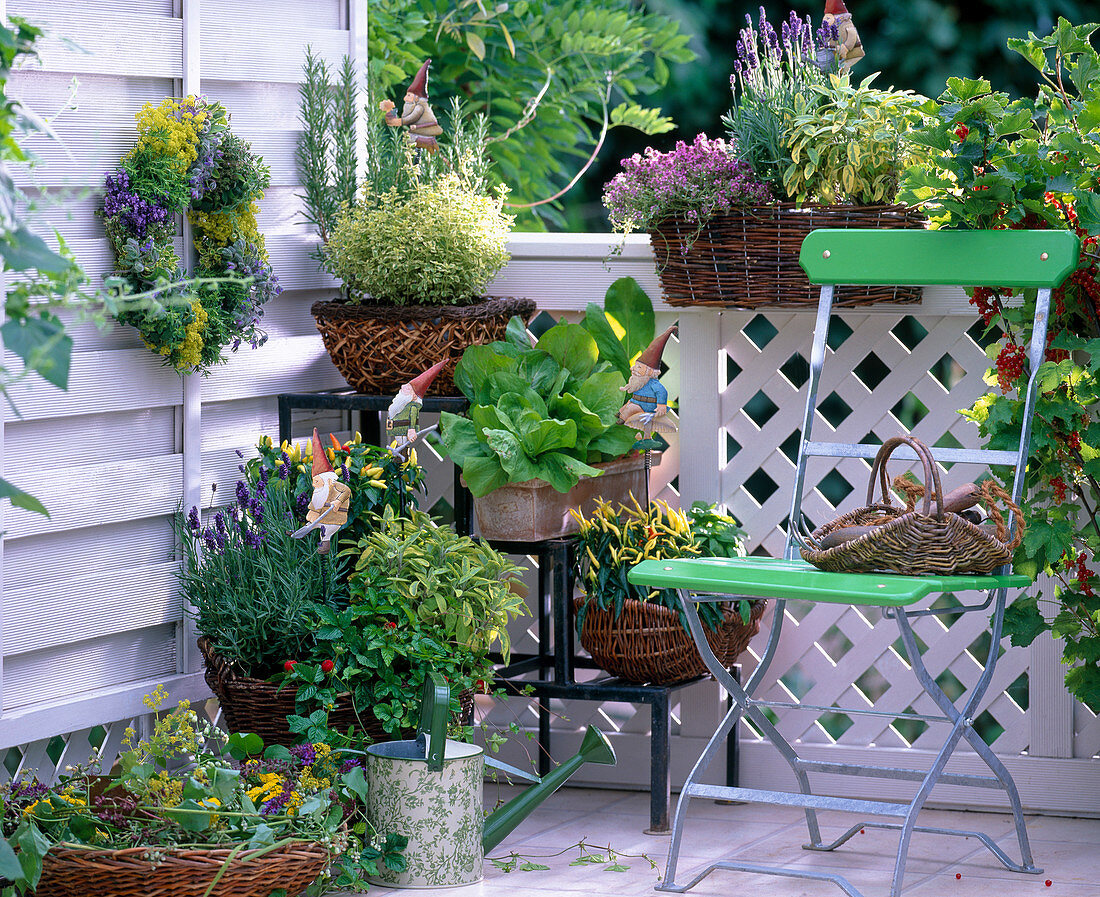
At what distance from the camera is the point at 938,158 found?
2949mm

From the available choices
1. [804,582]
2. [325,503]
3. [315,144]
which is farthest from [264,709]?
[315,144]

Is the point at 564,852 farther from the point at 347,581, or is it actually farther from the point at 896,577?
the point at 896,577

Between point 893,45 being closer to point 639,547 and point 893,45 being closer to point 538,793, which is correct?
point 639,547

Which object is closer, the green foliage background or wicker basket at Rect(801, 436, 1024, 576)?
wicker basket at Rect(801, 436, 1024, 576)

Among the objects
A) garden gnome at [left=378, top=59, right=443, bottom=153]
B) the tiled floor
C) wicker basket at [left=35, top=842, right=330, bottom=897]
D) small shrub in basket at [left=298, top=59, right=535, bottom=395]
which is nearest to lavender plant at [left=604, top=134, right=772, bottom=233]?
small shrub in basket at [left=298, top=59, right=535, bottom=395]

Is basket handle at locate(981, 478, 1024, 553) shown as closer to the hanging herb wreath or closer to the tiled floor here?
the tiled floor

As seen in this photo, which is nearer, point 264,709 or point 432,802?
point 432,802

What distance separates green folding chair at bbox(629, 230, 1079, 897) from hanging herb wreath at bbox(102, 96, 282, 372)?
3.49ft

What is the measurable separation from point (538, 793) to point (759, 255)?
4.03ft

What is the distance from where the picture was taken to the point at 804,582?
2.64 meters

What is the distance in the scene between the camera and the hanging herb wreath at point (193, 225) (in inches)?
120

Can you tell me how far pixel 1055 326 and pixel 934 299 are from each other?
1.00 ft

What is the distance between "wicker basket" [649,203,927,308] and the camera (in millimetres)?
3252

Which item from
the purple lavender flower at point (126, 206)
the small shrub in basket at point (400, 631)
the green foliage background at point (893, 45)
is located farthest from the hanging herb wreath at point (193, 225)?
the green foliage background at point (893, 45)
